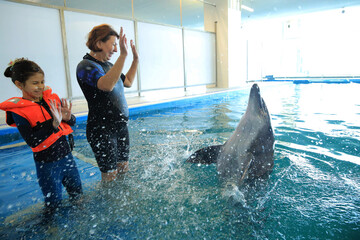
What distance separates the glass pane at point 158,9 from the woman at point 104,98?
1202 cm

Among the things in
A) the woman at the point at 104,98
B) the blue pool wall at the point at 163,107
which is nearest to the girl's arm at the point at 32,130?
the woman at the point at 104,98

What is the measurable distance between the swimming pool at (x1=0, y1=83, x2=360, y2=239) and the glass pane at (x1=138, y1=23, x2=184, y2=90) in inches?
211

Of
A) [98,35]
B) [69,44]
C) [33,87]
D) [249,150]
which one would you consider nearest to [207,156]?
[249,150]

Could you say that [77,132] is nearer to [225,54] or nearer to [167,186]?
[167,186]

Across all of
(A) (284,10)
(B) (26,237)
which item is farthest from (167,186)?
(A) (284,10)

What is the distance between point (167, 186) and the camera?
2377 mm

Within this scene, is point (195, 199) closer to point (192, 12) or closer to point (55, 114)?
point (55, 114)

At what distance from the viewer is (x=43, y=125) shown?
69.9 inches

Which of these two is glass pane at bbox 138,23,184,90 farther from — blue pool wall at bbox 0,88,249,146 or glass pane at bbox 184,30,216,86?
blue pool wall at bbox 0,88,249,146

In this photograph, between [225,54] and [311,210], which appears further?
[225,54]

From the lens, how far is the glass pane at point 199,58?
34.3ft

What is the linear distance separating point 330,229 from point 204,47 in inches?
408

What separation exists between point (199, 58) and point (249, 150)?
941 centimetres

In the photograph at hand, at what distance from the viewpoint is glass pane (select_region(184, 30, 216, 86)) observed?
10.5 metres
